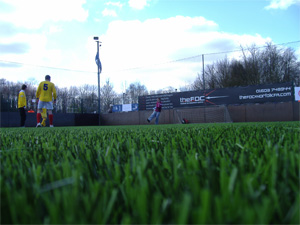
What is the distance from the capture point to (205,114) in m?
17.0

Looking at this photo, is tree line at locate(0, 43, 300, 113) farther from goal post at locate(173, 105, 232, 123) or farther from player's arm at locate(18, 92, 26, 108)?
player's arm at locate(18, 92, 26, 108)

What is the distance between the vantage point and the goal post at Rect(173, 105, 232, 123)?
1640 cm

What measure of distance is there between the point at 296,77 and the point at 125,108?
17601 millimetres

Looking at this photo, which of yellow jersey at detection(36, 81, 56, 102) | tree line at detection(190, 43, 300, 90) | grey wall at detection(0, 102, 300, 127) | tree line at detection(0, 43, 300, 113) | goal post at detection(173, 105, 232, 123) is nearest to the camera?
yellow jersey at detection(36, 81, 56, 102)

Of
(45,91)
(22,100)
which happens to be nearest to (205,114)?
(45,91)

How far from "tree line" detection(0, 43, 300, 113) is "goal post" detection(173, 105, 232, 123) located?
2.75 meters

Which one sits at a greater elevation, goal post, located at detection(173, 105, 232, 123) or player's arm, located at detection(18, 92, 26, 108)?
player's arm, located at detection(18, 92, 26, 108)

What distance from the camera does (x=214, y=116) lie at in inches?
659

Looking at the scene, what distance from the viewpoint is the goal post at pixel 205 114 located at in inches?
646

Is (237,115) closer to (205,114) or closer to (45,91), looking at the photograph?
(205,114)

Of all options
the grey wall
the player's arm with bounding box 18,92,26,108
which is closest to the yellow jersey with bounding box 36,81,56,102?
the player's arm with bounding box 18,92,26,108

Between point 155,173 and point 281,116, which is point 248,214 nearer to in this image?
point 155,173

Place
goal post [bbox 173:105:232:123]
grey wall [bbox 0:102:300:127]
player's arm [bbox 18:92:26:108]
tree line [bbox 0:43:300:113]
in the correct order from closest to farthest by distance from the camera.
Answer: player's arm [bbox 18:92:26:108] < grey wall [bbox 0:102:300:127] < goal post [bbox 173:105:232:123] < tree line [bbox 0:43:300:113]

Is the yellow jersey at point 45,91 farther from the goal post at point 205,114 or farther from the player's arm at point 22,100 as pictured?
the goal post at point 205,114
